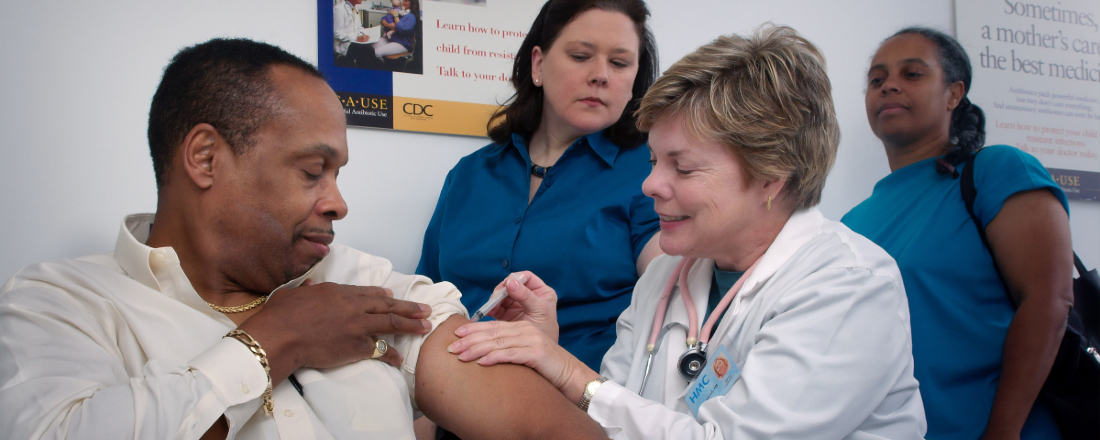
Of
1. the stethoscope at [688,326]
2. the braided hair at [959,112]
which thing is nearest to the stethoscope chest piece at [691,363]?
the stethoscope at [688,326]

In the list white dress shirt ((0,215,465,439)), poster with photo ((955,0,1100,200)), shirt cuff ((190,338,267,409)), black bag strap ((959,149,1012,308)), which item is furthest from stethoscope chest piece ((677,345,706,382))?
poster with photo ((955,0,1100,200))

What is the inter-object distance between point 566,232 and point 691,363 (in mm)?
490

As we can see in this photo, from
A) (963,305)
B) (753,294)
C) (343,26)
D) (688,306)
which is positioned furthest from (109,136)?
(963,305)

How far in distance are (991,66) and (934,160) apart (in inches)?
37.8

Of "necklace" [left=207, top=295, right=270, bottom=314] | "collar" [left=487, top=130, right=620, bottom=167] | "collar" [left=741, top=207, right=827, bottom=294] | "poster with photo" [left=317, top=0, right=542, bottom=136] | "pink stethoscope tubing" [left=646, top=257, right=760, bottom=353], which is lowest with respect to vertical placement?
"pink stethoscope tubing" [left=646, top=257, right=760, bottom=353]

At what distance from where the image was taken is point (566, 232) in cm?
160

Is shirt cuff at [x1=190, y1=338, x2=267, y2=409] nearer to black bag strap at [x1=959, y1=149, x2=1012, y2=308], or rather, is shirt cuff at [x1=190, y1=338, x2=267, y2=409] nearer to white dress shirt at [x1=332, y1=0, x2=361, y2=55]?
white dress shirt at [x1=332, y1=0, x2=361, y2=55]

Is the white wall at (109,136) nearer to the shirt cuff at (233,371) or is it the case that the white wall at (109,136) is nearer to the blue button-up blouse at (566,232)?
the blue button-up blouse at (566,232)

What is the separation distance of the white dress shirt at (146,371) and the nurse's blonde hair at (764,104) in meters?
0.59

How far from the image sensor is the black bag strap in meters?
1.60

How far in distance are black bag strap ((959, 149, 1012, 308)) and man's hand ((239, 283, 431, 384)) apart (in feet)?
4.44

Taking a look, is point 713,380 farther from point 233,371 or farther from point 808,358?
point 233,371

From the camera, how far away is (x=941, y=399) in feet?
5.08

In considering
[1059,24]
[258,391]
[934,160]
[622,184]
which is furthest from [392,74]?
[1059,24]
